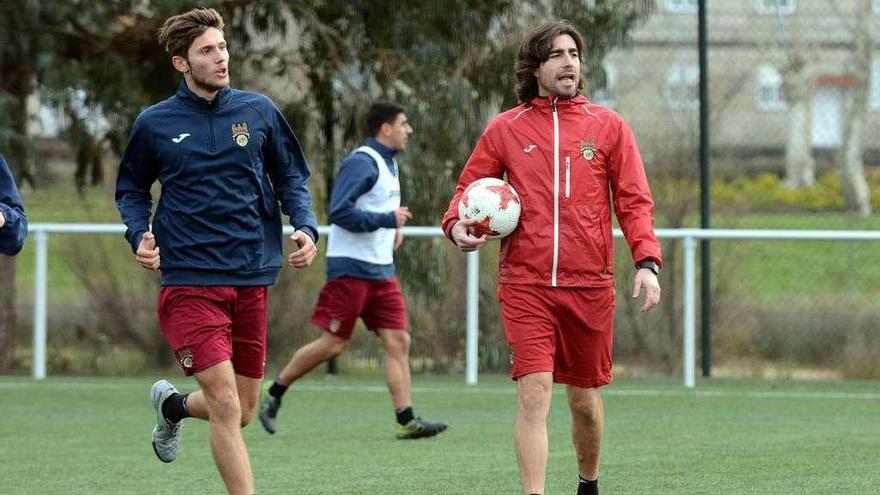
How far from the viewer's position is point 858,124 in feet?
56.7

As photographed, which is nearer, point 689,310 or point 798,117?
point 689,310

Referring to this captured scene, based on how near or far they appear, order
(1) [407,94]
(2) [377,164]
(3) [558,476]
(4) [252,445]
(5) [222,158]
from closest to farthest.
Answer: (5) [222,158] < (3) [558,476] < (4) [252,445] < (2) [377,164] < (1) [407,94]

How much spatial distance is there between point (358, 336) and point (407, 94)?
210 centimetres

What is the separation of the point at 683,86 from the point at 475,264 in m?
3.23

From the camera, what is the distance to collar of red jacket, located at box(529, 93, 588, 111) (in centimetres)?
653

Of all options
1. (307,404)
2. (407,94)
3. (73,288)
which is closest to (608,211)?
(307,404)

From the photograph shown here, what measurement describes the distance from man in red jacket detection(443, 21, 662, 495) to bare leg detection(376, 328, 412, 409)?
127 inches

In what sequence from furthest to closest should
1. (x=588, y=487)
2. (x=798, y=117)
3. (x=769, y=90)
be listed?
(x=769, y=90), (x=798, y=117), (x=588, y=487)

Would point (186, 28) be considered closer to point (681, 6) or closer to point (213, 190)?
point (213, 190)

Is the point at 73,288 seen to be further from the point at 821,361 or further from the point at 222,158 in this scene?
the point at 222,158

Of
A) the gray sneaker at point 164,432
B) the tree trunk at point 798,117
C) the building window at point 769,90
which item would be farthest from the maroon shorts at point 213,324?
the building window at point 769,90

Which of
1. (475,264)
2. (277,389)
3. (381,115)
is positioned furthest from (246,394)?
(475,264)

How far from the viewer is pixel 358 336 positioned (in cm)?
1448

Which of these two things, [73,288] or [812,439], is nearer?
[812,439]
